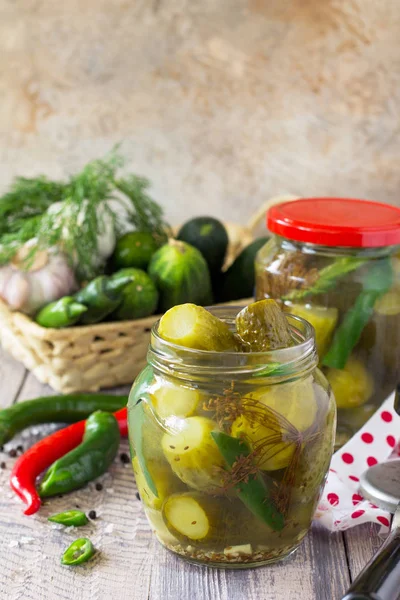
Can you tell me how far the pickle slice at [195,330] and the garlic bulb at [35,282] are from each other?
566 millimetres

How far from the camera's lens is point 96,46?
191 centimetres

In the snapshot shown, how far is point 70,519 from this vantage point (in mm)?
819

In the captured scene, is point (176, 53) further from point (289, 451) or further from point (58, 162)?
point (289, 451)

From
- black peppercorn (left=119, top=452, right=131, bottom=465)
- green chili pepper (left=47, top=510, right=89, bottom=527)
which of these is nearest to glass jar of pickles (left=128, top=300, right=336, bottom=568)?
green chili pepper (left=47, top=510, right=89, bottom=527)

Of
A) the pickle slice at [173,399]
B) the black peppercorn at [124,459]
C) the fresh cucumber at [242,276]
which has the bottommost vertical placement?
the black peppercorn at [124,459]

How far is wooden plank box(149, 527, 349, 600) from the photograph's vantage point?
694mm

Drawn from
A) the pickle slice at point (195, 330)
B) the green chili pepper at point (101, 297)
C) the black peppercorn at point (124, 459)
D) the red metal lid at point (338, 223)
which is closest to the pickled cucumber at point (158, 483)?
the pickle slice at point (195, 330)

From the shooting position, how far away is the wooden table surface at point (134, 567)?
27.6 inches

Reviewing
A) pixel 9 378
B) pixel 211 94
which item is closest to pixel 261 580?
pixel 9 378

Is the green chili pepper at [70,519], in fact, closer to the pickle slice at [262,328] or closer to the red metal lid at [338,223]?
the pickle slice at [262,328]

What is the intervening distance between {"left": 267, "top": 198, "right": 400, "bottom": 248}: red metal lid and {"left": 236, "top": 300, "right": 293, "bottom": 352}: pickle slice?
22 cm

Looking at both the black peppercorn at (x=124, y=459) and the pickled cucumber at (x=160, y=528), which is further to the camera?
the black peppercorn at (x=124, y=459)

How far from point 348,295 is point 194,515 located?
361 millimetres

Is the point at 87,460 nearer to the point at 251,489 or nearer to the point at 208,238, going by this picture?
the point at 251,489
